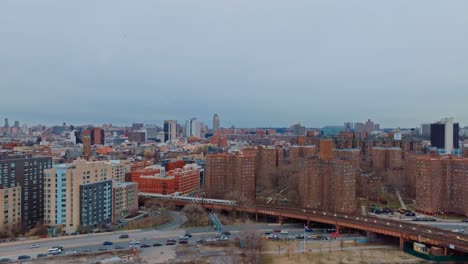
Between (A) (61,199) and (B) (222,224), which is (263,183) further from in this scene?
(A) (61,199)

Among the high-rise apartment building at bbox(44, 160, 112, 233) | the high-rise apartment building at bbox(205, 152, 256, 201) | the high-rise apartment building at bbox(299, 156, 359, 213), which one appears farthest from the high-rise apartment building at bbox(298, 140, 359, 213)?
the high-rise apartment building at bbox(44, 160, 112, 233)

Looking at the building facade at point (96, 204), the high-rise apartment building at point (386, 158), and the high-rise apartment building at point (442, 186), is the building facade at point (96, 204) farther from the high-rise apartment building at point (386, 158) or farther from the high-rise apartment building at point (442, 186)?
the high-rise apartment building at point (386, 158)

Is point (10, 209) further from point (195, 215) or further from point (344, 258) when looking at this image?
point (344, 258)

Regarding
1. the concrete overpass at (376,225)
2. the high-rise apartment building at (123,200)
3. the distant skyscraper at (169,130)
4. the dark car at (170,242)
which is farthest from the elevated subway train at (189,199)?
the distant skyscraper at (169,130)

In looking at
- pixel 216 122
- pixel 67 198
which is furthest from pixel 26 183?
pixel 216 122

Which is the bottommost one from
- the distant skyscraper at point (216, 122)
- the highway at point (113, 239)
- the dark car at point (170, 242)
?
the highway at point (113, 239)
